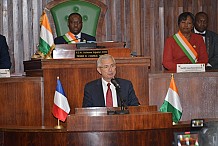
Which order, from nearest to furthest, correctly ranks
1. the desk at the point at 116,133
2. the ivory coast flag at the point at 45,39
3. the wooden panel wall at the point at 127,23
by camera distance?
1. the desk at the point at 116,133
2. the ivory coast flag at the point at 45,39
3. the wooden panel wall at the point at 127,23

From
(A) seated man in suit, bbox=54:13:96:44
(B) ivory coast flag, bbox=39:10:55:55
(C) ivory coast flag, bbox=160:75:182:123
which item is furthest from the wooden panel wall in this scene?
(C) ivory coast flag, bbox=160:75:182:123

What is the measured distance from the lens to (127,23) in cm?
813

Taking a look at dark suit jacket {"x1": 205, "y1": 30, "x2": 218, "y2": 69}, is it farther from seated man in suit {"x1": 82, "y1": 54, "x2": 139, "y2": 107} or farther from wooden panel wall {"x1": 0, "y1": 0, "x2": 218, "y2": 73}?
seated man in suit {"x1": 82, "y1": 54, "x2": 139, "y2": 107}

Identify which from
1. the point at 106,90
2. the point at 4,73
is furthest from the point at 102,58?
the point at 4,73

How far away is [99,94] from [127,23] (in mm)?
3153

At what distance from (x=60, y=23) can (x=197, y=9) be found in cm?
191

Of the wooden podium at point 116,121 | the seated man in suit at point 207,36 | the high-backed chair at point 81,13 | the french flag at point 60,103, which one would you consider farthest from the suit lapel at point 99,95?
the high-backed chair at point 81,13

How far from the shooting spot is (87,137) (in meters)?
4.19

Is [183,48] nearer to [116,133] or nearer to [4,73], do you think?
[4,73]

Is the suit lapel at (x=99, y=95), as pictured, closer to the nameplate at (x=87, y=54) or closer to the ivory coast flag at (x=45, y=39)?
the nameplate at (x=87, y=54)

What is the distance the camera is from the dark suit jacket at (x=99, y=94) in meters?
5.08

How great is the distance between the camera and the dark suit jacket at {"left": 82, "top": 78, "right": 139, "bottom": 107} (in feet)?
16.7

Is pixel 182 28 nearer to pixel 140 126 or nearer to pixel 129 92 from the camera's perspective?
A: pixel 129 92

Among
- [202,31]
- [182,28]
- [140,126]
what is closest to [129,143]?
[140,126]
